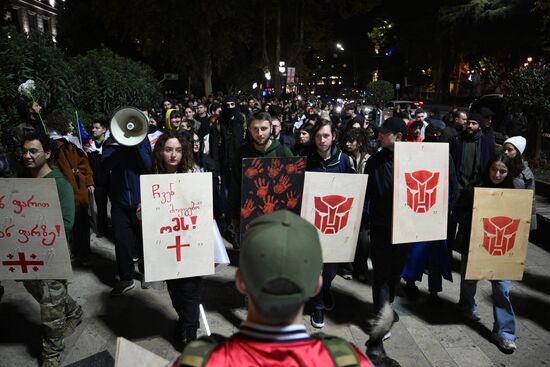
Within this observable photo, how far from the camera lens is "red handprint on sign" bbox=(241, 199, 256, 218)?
397 cm

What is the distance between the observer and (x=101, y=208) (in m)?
6.54

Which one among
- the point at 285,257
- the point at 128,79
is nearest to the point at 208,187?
the point at 285,257

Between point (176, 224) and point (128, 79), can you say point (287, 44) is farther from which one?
point (176, 224)

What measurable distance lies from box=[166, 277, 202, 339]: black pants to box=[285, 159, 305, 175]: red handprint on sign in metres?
1.24

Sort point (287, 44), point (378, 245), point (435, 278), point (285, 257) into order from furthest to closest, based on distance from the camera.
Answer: point (287, 44) < point (435, 278) < point (378, 245) < point (285, 257)

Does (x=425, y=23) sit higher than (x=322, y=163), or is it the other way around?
(x=425, y=23)

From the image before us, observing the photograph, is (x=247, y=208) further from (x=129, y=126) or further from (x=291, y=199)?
(x=129, y=126)

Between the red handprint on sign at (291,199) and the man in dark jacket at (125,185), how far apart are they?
5.24 feet

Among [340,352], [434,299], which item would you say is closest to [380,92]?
[434,299]

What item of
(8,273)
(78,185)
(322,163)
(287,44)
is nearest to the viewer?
(8,273)

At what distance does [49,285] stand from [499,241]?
12.5ft

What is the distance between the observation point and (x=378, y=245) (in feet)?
12.6

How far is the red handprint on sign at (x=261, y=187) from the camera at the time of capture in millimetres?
3941

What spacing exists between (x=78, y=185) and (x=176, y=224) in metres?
2.45
